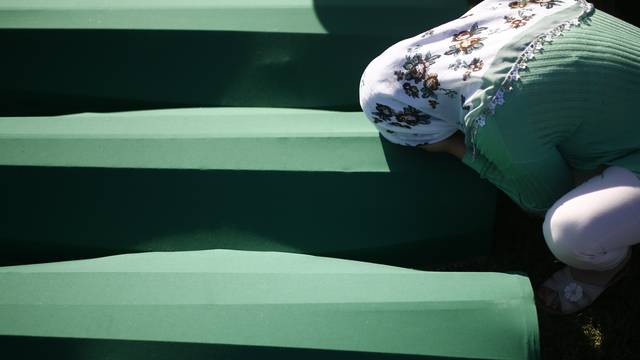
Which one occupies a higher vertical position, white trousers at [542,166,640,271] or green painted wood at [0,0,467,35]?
green painted wood at [0,0,467,35]

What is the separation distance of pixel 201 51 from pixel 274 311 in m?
1.06

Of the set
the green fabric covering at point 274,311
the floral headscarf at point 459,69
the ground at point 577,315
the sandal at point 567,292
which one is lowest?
the ground at point 577,315

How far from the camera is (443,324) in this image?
4.29 ft

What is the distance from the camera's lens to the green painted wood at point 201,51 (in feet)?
6.63

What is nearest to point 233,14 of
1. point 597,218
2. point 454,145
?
point 454,145

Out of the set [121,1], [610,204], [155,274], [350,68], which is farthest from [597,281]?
[121,1]

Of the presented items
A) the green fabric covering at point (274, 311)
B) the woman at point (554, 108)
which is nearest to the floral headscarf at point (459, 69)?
the woman at point (554, 108)

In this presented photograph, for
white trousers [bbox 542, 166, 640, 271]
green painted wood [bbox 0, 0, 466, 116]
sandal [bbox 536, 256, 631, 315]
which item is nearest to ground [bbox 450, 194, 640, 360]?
sandal [bbox 536, 256, 631, 315]

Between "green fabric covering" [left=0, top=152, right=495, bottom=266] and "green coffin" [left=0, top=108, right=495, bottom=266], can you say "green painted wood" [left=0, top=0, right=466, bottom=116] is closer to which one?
"green coffin" [left=0, top=108, right=495, bottom=266]

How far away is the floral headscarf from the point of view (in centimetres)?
134

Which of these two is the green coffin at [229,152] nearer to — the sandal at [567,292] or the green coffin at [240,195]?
the green coffin at [240,195]

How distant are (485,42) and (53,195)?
1.29 meters

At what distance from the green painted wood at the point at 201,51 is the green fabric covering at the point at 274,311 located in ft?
Answer: 2.50

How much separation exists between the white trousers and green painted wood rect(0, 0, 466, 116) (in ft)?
2.83
